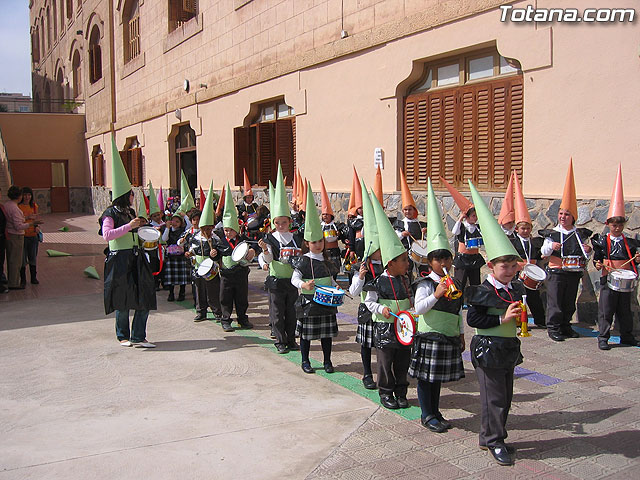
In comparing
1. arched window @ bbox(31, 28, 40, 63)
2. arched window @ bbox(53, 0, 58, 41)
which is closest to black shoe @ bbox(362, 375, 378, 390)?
arched window @ bbox(53, 0, 58, 41)

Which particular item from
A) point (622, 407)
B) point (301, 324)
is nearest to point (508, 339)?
point (622, 407)

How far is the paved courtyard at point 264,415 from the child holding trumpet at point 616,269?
0.24 m

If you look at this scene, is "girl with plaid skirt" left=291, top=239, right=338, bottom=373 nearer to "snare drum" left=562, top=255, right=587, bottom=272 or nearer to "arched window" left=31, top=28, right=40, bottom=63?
"snare drum" left=562, top=255, right=587, bottom=272

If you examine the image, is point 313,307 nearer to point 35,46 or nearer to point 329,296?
point 329,296

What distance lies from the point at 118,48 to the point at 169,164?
7566 millimetres

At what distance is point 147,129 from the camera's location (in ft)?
74.1

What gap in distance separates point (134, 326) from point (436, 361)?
3875mm

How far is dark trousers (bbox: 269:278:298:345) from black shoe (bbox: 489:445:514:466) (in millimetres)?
3094

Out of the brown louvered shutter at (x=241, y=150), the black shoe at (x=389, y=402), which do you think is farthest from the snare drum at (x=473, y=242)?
the brown louvered shutter at (x=241, y=150)

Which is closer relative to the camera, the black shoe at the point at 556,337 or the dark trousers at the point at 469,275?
the black shoe at the point at 556,337

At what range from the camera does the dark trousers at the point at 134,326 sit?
7.00 m

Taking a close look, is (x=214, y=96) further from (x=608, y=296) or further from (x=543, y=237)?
(x=608, y=296)

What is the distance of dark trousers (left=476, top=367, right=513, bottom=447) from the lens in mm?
4094

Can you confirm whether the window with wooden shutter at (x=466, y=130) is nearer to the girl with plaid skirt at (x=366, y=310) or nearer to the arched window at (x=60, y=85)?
the girl with plaid skirt at (x=366, y=310)
